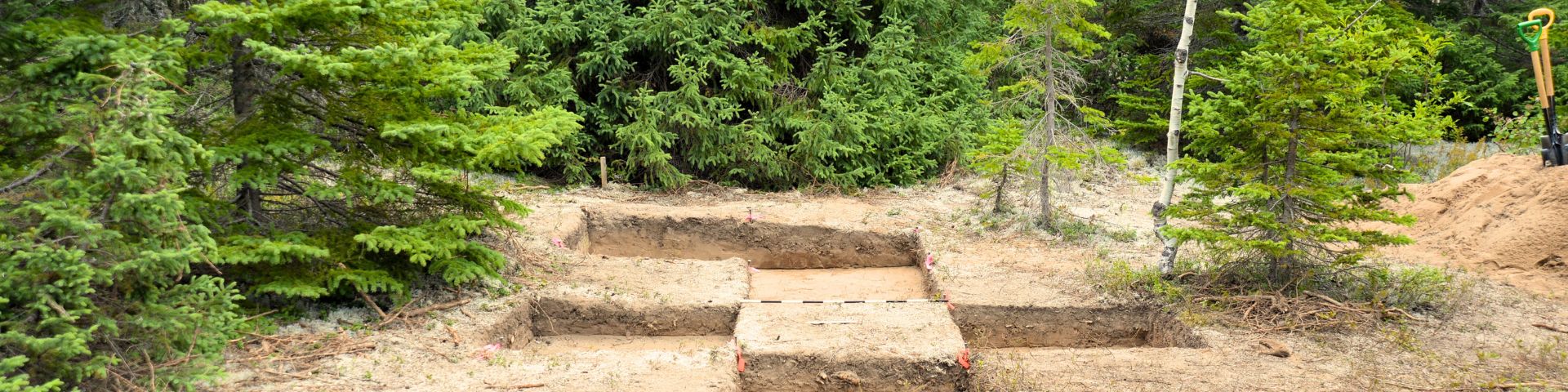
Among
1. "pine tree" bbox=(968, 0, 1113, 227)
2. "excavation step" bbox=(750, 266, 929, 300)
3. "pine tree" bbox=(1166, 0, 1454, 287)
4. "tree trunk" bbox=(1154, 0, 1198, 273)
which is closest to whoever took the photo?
"pine tree" bbox=(1166, 0, 1454, 287)

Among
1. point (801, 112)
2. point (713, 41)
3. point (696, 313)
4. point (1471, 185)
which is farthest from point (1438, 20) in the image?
point (696, 313)

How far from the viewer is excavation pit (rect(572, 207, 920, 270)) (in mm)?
12070

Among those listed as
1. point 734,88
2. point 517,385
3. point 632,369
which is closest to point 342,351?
point 517,385

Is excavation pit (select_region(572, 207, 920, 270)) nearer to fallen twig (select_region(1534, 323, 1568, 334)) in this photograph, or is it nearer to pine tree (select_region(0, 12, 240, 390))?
fallen twig (select_region(1534, 323, 1568, 334))

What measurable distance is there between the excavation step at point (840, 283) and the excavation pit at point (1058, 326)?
1279 millimetres

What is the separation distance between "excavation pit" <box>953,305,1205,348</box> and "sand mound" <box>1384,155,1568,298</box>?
249 cm

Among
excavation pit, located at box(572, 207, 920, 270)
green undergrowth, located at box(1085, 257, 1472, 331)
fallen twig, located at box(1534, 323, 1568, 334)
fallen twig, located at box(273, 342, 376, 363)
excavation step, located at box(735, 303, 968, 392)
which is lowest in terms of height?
excavation pit, located at box(572, 207, 920, 270)

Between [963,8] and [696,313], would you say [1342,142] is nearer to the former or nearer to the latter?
Answer: [696,313]

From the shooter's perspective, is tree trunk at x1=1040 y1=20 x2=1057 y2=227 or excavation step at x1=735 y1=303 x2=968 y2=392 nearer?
excavation step at x1=735 y1=303 x2=968 y2=392

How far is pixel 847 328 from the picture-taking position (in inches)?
308

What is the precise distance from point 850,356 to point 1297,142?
3916mm

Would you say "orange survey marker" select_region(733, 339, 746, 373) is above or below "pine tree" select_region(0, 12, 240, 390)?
below

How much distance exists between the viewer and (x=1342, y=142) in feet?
25.1

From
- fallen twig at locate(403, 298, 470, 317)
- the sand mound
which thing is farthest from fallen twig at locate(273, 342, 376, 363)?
the sand mound
